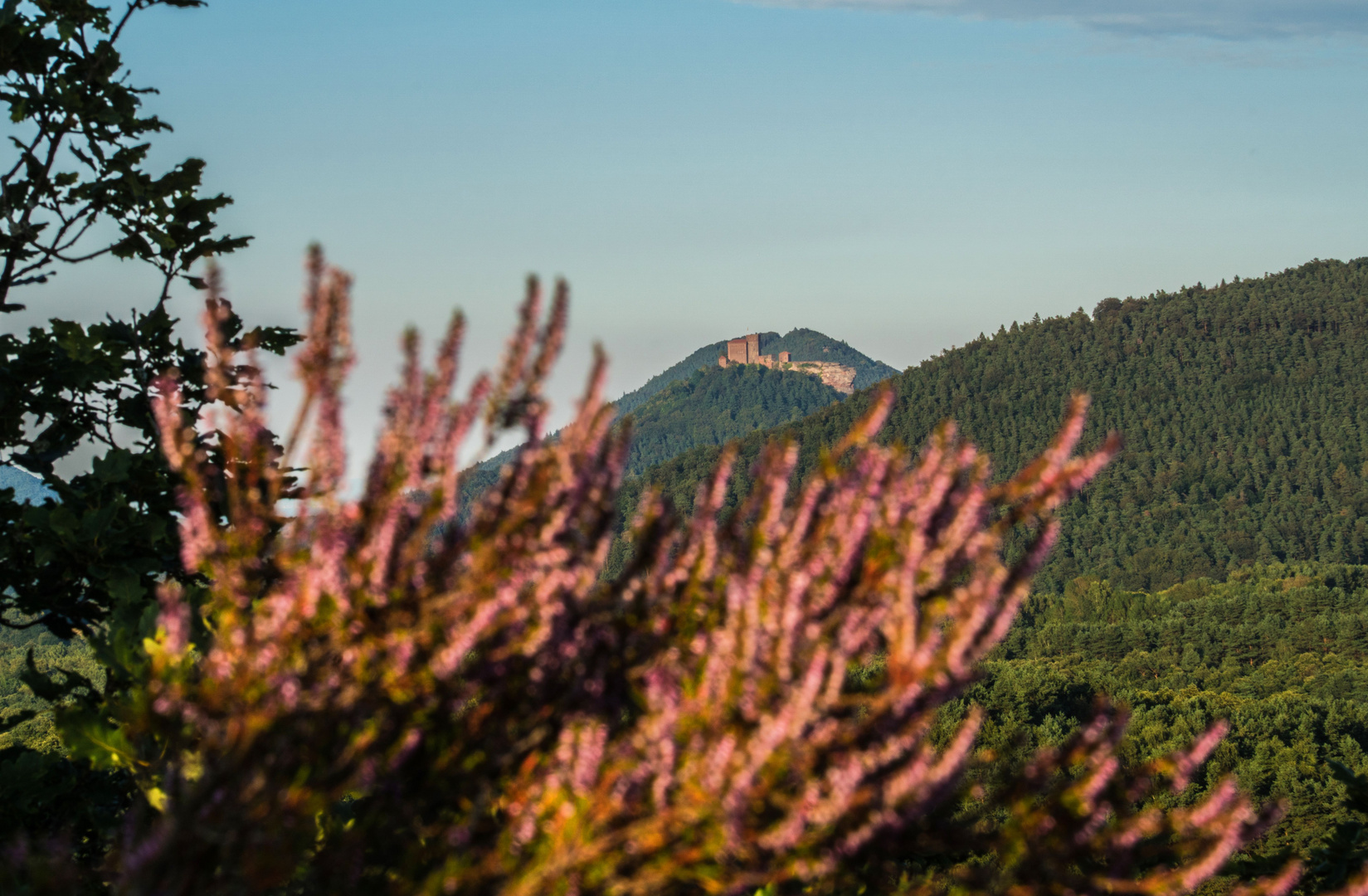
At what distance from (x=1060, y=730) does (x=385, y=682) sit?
220 feet

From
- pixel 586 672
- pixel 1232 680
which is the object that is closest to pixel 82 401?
pixel 586 672

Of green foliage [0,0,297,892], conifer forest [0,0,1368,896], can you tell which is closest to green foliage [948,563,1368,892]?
conifer forest [0,0,1368,896]

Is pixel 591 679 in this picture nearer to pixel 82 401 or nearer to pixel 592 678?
pixel 592 678

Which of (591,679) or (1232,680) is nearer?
(591,679)

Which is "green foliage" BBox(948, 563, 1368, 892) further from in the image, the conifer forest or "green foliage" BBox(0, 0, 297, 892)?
"green foliage" BBox(0, 0, 297, 892)

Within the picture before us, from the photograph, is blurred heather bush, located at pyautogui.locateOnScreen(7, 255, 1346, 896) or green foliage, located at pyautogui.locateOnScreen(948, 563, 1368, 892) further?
green foliage, located at pyautogui.locateOnScreen(948, 563, 1368, 892)

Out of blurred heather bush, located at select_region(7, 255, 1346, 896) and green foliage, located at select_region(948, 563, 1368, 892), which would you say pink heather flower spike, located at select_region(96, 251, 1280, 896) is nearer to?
blurred heather bush, located at select_region(7, 255, 1346, 896)

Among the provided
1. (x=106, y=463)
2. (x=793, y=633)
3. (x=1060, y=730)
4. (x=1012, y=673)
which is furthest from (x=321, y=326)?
(x=1012, y=673)

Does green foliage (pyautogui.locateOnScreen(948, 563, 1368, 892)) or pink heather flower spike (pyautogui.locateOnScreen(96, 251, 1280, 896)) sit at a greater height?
pink heather flower spike (pyautogui.locateOnScreen(96, 251, 1280, 896))

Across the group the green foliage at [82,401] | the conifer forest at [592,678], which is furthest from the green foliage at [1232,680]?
the green foliage at [82,401]

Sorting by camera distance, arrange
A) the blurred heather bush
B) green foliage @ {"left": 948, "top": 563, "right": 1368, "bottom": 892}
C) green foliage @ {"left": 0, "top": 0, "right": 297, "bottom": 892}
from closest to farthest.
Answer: the blurred heather bush → green foliage @ {"left": 0, "top": 0, "right": 297, "bottom": 892} → green foliage @ {"left": 948, "top": 563, "right": 1368, "bottom": 892}

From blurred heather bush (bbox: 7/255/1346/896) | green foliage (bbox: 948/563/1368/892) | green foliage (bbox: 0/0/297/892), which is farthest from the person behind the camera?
green foliage (bbox: 948/563/1368/892)

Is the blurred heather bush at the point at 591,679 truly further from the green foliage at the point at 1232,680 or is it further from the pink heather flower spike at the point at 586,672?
the green foliage at the point at 1232,680

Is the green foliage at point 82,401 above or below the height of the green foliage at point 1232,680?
above
